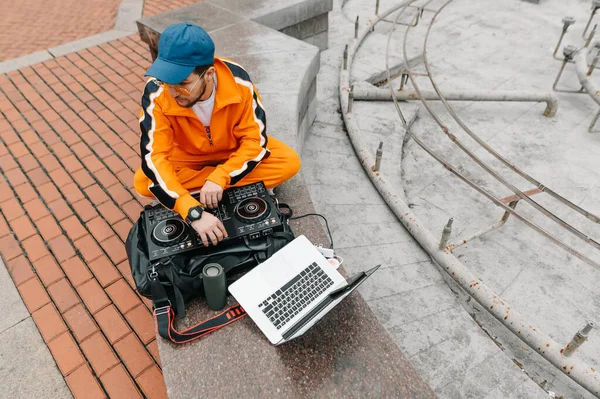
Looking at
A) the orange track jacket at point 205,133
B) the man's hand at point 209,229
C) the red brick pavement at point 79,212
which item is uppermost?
the orange track jacket at point 205,133

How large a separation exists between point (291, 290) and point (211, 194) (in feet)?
2.64

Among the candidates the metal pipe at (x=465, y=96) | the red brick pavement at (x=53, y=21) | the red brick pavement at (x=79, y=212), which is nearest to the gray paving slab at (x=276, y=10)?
the metal pipe at (x=465, y=96)

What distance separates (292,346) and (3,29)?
24.9 ft

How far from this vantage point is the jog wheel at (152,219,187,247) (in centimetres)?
251

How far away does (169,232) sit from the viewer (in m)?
2.54

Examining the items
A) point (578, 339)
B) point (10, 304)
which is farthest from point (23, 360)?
point (578, 339)

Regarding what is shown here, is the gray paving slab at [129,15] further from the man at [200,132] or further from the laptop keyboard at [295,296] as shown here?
the laptop keyboard at [295,296]

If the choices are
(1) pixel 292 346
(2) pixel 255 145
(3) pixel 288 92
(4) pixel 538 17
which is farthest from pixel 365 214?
(4) pixel 538 17

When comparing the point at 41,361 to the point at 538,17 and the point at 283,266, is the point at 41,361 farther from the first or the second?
the point at 538,17

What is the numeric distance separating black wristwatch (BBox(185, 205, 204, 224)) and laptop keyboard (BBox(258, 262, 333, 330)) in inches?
25.6

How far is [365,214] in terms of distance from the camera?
4.44 metres

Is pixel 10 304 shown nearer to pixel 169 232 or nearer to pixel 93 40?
pixel 169 232

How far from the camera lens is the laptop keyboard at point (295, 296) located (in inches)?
91.3

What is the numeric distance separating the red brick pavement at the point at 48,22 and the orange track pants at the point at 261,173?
4.82 m
